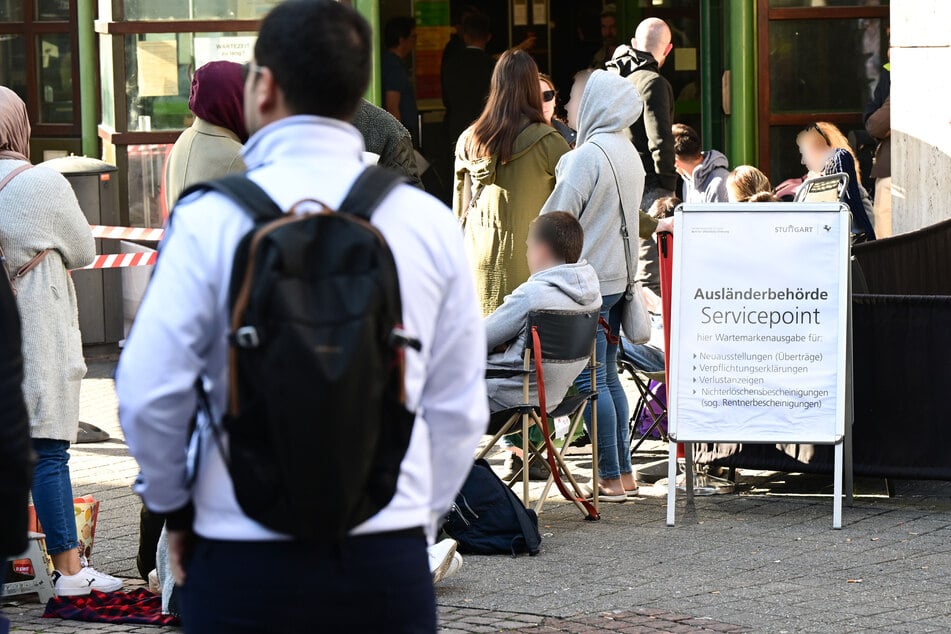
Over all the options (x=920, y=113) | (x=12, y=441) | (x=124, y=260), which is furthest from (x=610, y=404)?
(x=12, y=441)

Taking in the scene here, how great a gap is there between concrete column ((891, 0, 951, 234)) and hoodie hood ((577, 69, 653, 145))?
2186mm

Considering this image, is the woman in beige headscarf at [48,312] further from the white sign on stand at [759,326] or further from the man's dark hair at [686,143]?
the man's dark hair at [686,143]

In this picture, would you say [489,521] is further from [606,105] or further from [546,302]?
[606,105]

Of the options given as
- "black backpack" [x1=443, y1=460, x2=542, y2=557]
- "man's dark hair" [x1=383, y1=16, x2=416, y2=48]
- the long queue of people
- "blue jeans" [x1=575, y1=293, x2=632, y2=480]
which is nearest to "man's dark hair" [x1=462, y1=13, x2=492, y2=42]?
"man's dark hair" [x1=383, y1=16, x2=416, y2=48]

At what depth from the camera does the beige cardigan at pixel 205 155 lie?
4992 mm

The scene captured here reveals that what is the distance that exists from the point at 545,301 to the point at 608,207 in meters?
Result: 0.83

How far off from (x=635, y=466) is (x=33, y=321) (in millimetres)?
3359

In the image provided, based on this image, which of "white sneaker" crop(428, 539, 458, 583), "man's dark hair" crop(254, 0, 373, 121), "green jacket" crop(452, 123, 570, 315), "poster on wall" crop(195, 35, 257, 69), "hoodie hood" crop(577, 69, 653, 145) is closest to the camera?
"man's dark hair" crop(254, 0, 373, 121)

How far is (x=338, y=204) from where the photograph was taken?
2.50 meters

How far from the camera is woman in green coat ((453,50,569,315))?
7277 mm

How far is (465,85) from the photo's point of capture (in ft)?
38.5

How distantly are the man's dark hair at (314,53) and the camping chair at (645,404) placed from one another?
4.99 metres

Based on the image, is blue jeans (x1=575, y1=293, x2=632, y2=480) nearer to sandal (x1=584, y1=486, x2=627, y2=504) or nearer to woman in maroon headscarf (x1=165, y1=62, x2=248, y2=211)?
sandal (x1=584, y1=486, x2=627, y2=504)

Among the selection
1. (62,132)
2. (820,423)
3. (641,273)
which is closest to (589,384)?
(820,423)
